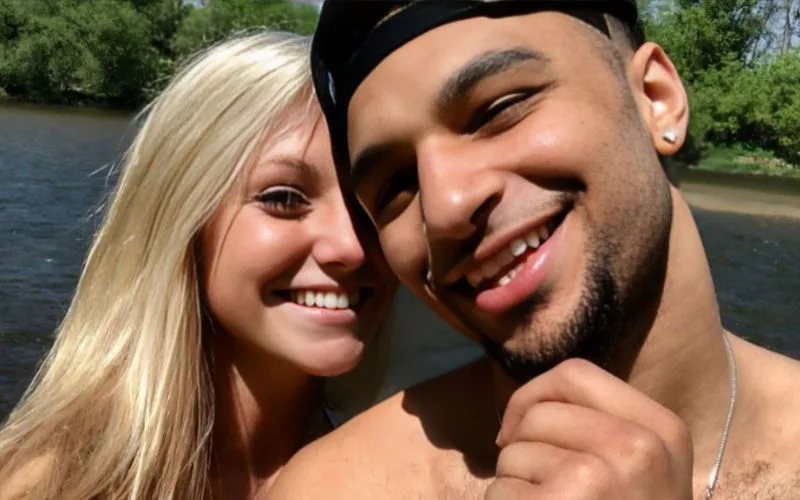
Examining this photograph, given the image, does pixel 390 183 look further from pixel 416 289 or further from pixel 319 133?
pixel 319 133

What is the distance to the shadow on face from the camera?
2439 millimetres

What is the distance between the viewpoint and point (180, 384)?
2.68 metres

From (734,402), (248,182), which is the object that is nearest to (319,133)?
(248,182)

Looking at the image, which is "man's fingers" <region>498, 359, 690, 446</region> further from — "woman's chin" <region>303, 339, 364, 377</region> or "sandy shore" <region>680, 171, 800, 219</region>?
"sandy shore" <region>680, 171, 800, 219</region>

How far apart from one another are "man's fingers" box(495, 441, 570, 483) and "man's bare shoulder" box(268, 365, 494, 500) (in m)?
0.63

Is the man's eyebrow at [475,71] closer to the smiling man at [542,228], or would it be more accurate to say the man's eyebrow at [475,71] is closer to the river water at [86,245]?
the smiling man at [542,228]

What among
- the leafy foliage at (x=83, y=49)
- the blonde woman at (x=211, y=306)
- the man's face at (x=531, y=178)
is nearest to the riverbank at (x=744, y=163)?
the leafy foliage at (x=83, y=49)

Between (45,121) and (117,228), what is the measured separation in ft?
97.1

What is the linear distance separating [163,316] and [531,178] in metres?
1.46

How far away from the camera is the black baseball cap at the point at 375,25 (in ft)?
5.88

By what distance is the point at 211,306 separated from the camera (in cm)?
269

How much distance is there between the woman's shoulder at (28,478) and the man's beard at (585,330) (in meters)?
1.62

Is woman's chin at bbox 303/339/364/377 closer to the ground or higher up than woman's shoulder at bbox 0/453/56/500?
higher up

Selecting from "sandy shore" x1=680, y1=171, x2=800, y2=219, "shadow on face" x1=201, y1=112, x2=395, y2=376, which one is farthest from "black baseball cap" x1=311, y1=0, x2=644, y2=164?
"sandy shore" x1=680, y1=171, x2=800, y2=219
